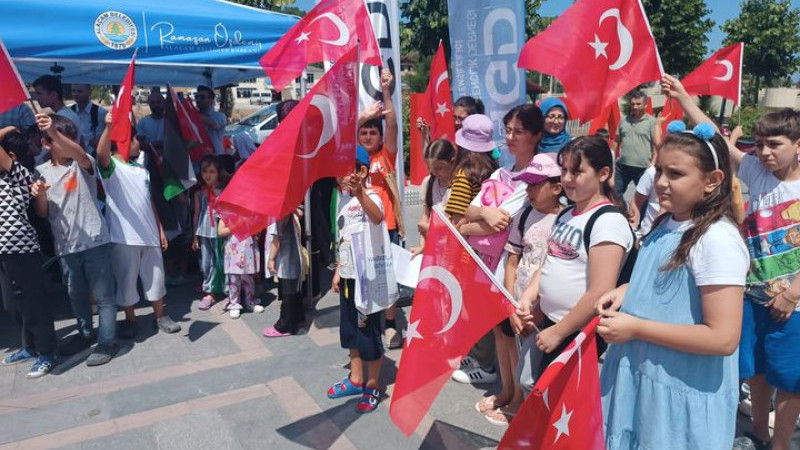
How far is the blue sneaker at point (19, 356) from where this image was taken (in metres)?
4.37

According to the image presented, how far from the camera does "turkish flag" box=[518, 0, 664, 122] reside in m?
3.44

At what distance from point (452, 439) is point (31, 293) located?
318 centimetres

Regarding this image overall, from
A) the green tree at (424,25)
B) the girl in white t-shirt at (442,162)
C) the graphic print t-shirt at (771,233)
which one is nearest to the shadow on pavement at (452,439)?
the girl in white t-shirt at (442,162)

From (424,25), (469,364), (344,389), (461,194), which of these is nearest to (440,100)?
(461,194)

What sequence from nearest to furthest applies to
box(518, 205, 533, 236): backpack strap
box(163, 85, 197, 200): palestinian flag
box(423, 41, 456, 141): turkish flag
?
box(518, 205, 533, 236): backpack strap → box(423, 41, 456, 141): turkish flag → box(163, 85, 197, 200): palestinian flag

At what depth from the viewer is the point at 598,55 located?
349 centimetres

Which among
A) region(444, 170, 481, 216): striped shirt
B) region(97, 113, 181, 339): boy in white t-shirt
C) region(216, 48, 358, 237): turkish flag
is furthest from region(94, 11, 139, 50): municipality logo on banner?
region(444, 170, 481, 216): striped shirt

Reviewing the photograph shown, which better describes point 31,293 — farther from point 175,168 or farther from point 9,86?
point 175,168

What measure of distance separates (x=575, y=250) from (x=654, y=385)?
23.4 inches

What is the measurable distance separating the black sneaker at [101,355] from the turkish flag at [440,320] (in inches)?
113

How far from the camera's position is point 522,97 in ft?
15.8

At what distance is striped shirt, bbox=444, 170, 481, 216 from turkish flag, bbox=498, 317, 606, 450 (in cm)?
146

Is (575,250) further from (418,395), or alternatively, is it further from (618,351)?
(418,395)

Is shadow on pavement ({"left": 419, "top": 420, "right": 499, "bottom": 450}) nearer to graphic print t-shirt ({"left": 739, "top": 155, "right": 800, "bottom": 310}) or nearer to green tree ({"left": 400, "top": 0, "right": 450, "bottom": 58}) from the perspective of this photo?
graphic print t-shirt ({"left": 739, "top": 155, "right": 800, "bottom": 310})
